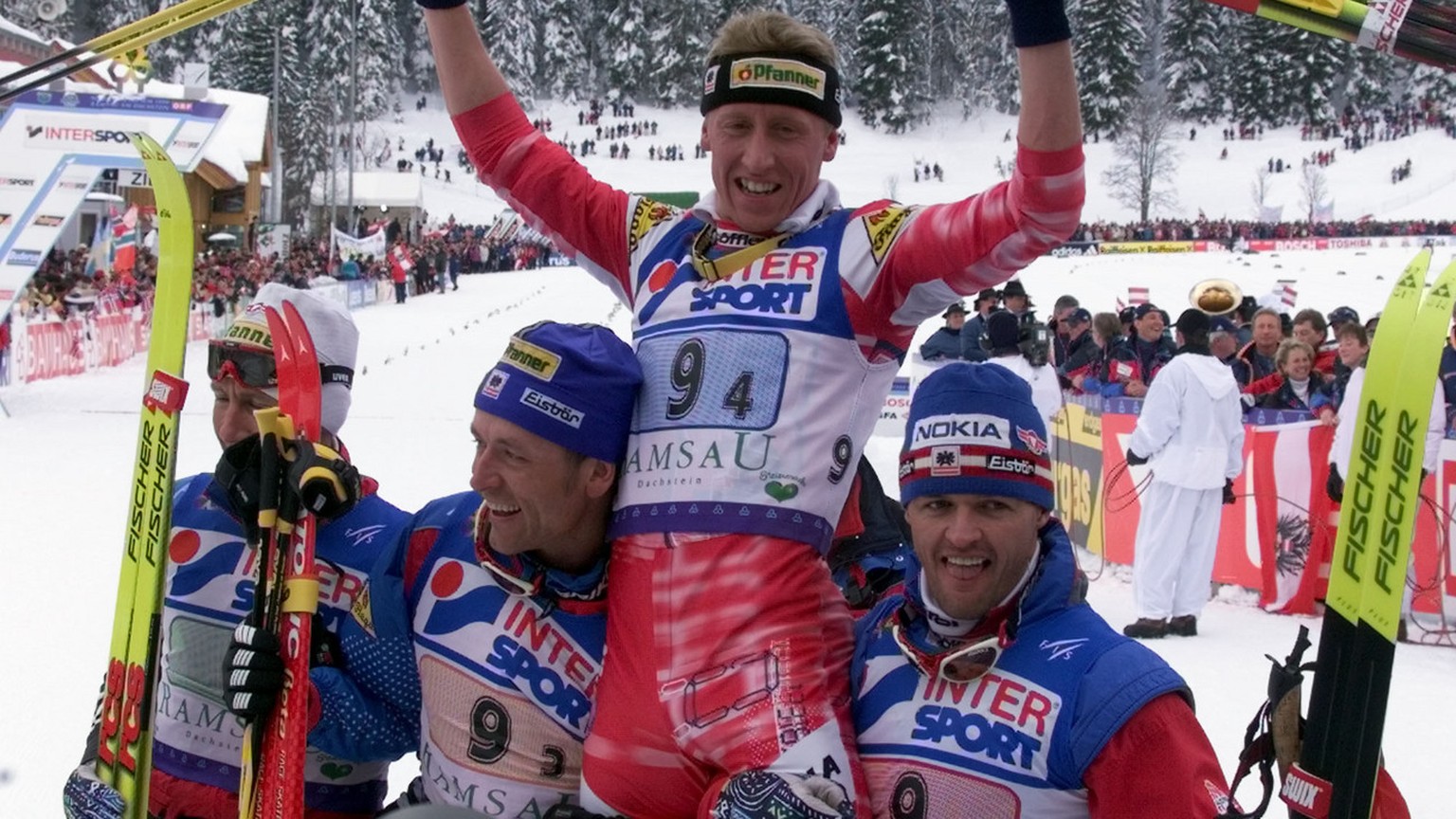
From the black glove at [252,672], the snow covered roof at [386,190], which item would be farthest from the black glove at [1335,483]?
the snow covered roof at [386,190]

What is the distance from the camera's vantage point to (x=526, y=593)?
2225 millimetres

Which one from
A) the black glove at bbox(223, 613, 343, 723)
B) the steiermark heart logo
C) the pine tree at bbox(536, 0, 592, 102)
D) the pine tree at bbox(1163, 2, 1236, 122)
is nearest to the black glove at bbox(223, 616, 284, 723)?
the black glove at bbox(223, 613, 343, 723)

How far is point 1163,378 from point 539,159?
5483mm

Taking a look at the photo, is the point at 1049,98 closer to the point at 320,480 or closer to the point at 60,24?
the point at 320,480

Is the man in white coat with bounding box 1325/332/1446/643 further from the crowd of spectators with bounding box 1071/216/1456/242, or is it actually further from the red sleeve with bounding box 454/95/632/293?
the crowd of spectators with bounding box 1071/216/1456/242

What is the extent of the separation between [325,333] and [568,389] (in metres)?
0.90

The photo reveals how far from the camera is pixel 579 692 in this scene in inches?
87.0

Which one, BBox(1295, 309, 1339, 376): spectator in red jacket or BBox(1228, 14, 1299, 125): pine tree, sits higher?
BBox(1228, 14, 1299, 125): pine tree

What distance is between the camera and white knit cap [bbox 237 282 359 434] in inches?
109

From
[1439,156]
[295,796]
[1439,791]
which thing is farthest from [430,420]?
[1439,156]

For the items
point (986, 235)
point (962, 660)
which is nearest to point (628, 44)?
point (986, 235)

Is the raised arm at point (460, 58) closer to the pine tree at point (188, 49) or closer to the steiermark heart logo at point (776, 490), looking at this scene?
the steiermark heart logo at point (776, 490)

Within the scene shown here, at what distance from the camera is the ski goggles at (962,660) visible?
75.9 inches

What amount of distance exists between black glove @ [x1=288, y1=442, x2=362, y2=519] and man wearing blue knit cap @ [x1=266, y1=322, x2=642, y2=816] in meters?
0.17
